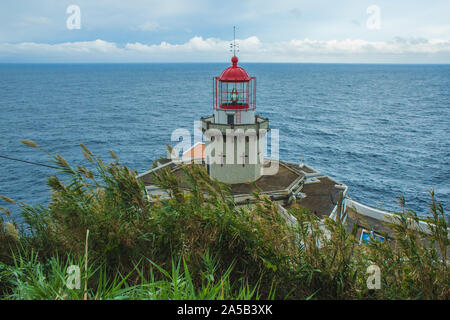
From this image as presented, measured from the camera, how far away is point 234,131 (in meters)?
15.5

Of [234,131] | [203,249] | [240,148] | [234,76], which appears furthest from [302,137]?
[203,249]

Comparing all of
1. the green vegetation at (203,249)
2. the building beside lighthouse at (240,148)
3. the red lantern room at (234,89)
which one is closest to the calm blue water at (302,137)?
the building beside lighthouse at (240,148)

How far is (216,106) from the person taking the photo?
1598 centimetres

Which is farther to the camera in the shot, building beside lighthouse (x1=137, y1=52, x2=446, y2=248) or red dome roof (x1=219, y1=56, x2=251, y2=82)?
building beside lighthouse (x1=137, y1=52, x2=446, y2=248)

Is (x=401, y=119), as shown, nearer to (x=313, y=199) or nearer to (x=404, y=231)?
(x=313, y=199)

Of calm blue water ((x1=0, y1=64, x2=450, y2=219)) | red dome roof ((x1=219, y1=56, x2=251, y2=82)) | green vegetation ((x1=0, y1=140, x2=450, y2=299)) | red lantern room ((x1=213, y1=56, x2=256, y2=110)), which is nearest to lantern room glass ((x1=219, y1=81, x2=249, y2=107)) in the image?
red lantern room ((x1=213, y1=56, x2=256, y2=110))

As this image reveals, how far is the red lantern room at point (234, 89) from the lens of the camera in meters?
15.2

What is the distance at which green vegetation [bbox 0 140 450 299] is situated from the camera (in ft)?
18.4

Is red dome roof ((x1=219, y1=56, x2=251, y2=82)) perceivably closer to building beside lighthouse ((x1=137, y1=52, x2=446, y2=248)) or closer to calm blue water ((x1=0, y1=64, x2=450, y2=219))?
building beside lighthouse ((x1=137, y1=52, x2=446, y2=248))

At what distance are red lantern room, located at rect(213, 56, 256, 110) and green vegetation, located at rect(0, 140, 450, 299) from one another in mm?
8730

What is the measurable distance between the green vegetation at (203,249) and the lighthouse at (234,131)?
8.41 meters

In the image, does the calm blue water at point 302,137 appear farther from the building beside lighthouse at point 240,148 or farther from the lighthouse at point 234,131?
the lighthouse at point 234,131
